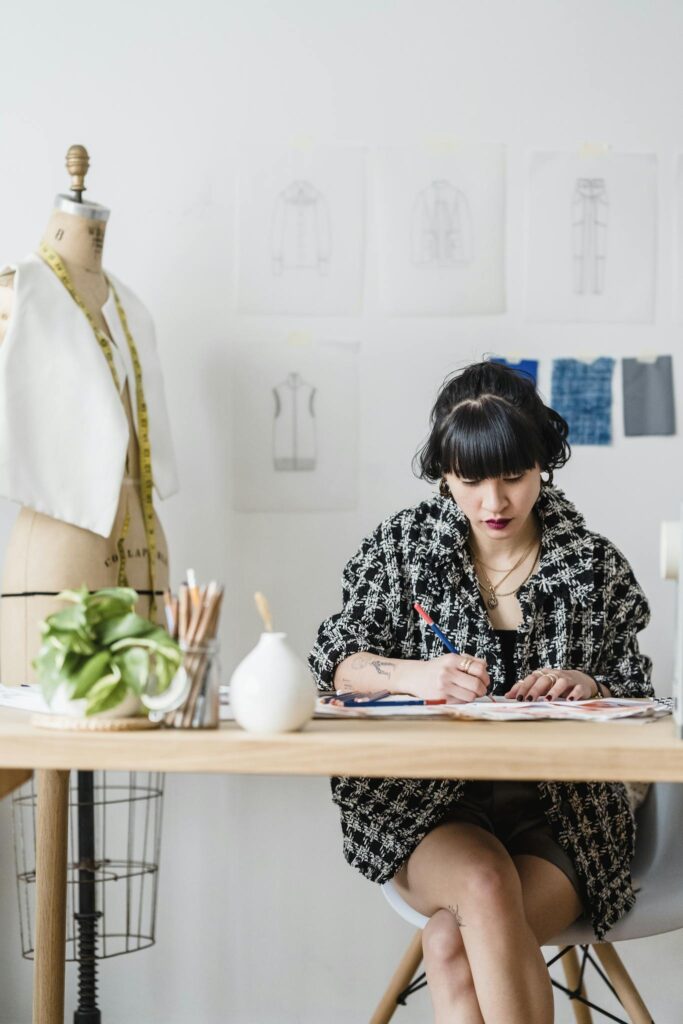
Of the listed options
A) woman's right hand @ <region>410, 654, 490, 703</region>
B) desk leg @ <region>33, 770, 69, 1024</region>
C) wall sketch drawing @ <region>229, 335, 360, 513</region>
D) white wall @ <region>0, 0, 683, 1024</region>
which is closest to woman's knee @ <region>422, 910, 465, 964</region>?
woman's right hand @ <region>410, 654, 490, 703</region>

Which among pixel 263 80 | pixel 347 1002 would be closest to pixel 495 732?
pixel 347 1002

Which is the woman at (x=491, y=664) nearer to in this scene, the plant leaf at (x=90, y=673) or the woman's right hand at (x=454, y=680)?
the woman's right hand at (x=454, y=680)

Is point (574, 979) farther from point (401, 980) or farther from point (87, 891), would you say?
point (87, 891)

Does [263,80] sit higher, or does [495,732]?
[263,80]

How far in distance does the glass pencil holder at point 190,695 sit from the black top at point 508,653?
738 mm

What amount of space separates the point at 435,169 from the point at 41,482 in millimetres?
1094

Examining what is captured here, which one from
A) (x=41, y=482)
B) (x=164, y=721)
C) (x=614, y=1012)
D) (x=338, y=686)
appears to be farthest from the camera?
(x=614, y=1012)

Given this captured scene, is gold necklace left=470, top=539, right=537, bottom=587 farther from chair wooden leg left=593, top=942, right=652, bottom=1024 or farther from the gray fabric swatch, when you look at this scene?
the gray fabric swatch

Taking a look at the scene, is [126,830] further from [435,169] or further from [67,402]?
[435,169]

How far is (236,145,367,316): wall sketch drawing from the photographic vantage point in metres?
2.55

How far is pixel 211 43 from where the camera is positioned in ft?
8.39

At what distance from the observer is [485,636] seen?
1.84 metres

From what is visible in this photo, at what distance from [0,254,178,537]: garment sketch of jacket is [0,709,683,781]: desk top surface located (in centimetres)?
94

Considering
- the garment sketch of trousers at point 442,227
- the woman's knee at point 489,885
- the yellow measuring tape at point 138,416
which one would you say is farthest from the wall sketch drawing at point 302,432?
the woman's knee at point 489,885
